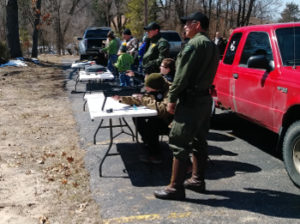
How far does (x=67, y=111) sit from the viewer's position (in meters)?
8.93

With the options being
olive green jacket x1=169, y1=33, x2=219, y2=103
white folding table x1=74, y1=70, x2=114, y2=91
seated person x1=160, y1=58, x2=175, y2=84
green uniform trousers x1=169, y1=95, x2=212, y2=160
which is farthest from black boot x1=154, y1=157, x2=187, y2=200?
white folding table x1=74, y1=70, x2=114, y2=91

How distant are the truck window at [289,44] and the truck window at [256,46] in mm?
191

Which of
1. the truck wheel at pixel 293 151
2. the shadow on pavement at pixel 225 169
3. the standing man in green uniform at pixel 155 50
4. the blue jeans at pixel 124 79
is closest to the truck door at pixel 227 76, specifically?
the standing man in green uniform at pixel 155 50

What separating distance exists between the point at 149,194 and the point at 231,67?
2940 millimetres

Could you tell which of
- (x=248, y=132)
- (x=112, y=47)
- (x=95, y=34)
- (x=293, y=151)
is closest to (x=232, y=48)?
(x=248, y=132)

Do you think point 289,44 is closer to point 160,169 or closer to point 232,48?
point 232,48

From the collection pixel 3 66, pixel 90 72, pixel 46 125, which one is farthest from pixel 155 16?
pixel 46 125

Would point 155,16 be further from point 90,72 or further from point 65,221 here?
point 65,221

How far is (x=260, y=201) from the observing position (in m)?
4.19

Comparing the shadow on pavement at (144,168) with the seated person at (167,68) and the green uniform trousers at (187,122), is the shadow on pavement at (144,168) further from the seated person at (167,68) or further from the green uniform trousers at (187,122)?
the seated person at (167,68)

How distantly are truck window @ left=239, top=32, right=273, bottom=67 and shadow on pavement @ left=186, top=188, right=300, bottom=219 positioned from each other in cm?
202

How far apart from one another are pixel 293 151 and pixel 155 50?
123 inches

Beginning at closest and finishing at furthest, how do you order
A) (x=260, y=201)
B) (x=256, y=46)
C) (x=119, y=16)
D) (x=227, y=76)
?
(x=260, y=201) → (x=256, y=46) → (x=227, y=76) → (x=119, y=16)

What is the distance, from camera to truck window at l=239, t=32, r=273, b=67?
5535 millimetres
